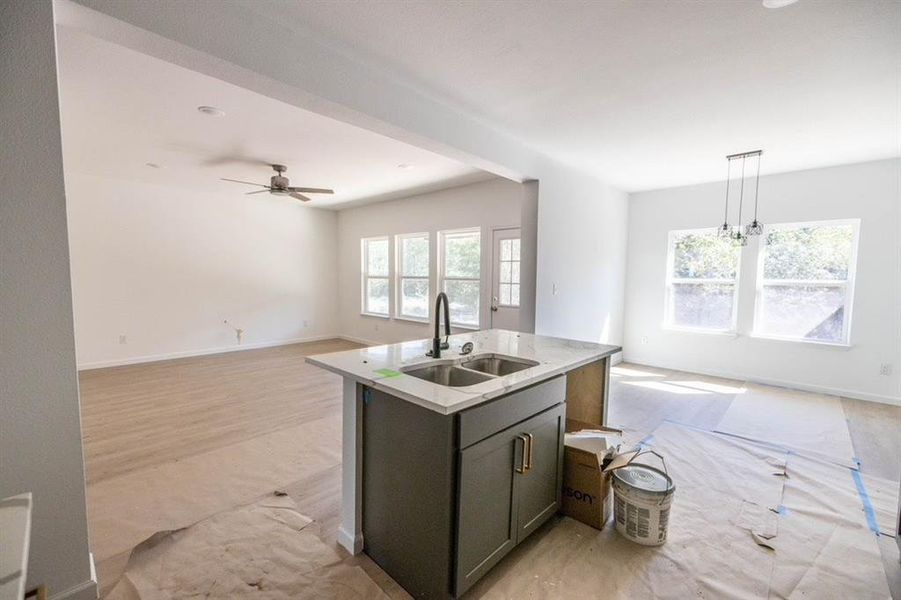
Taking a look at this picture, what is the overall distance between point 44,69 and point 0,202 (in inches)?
19.8

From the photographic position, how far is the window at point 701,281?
496 centimetres

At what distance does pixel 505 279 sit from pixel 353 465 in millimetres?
3751

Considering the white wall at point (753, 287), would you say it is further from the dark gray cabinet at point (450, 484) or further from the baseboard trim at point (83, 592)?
the baseboard trim at point (83, 592)

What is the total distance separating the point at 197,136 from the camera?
3549 millimetres

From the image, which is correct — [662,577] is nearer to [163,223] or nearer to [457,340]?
[457,340]

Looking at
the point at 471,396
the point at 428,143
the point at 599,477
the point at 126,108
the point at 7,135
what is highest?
the point at 126,108

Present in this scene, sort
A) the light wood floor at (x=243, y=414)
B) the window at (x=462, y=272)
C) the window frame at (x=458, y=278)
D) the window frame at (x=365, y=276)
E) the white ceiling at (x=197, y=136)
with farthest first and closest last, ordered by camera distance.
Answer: the window frame at (x=365, y=276)
the window at (x=462, y=272)
the window frame at (x=458, y=278)
the light wood floor at (x=243, y=414)
the white ceiling at (x=197, y=136)

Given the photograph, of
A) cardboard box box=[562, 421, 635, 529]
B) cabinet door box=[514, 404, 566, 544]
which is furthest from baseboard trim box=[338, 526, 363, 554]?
cardboard box box=[562, 421, 635, 529]

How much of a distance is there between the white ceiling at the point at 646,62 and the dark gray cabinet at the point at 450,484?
6.07 ft

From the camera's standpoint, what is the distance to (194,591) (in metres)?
1.61

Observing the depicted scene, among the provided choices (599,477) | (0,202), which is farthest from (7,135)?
(599,477)

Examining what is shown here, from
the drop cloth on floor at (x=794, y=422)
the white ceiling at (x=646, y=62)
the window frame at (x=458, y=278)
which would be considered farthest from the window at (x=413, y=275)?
the drop cloth on floor at (x=794, y=422)

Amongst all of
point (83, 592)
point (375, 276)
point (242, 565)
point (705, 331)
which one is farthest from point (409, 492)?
point (375, 276)

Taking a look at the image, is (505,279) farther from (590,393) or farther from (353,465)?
(353,465)
